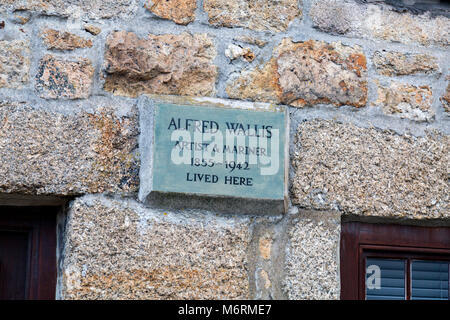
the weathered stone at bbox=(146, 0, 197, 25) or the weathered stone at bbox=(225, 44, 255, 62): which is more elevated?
the weathered stone at bbox=(146, 0, 197, 25)

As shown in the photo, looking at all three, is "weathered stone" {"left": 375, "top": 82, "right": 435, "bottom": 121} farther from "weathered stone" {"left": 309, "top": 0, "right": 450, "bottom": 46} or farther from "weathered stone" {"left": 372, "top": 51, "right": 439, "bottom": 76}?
"weathered stone" {"left": 309, "top": 0, "right": 450, "bottom": 46}

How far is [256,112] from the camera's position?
6.67 feet

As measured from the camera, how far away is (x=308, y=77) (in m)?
2.13

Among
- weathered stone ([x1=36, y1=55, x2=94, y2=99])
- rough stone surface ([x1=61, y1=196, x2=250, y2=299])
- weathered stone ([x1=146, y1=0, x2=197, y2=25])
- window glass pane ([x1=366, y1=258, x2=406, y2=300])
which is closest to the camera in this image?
rough stone surface ([x1=61, y1=196, x2=250, y2=299])

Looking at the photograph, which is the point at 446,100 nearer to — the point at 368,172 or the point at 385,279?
the point at 368,172

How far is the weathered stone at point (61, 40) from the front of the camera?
199 centimetres

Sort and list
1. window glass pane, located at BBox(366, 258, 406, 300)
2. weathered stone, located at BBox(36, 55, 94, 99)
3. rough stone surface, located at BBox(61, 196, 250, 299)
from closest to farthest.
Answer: rough stone surface, located at BBox(61, 196, 250, 299), weathered stone, located at BBox(36, 55, 94, 99), window glass pane, located at BBox(366, 258, 406, 300)

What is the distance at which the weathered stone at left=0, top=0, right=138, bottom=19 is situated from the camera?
78.3 inches

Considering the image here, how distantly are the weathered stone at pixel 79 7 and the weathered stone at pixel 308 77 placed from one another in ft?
1.20

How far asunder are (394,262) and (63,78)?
43.5 inches

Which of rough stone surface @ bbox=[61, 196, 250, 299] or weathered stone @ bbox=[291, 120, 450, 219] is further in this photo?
weathered stone @ bbox=[291, 120, 450, 219]

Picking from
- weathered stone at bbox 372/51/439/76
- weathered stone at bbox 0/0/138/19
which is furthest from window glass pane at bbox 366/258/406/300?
weathered stone at bbox 0/0/138/19

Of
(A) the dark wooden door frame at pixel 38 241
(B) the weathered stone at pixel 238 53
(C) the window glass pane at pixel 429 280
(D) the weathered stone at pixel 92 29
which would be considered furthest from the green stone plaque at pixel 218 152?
(C) the window glass pane at pixel 429 280

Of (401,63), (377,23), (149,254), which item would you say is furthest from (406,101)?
(149,254)
